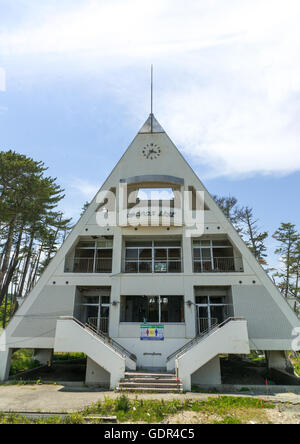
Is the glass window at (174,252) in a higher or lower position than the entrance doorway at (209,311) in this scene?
higher

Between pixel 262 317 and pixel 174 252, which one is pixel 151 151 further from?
pixel 262 317

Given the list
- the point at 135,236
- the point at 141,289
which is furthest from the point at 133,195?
the point at 141,289

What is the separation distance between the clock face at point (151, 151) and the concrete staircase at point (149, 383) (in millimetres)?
14875

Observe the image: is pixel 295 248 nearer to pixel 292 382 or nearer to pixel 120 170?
pixel 292 382

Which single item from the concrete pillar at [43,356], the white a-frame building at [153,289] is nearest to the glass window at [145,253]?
the white a-frame building at [153,289]

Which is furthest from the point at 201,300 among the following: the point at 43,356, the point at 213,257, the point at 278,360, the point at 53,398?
the point at 43,356

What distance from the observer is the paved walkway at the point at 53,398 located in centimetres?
928

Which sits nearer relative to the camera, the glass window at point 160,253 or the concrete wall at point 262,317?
the concrete wall at point 262,317

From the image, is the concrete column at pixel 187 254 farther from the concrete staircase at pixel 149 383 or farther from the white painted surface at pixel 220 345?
the concrete staircase at pixel 149 383

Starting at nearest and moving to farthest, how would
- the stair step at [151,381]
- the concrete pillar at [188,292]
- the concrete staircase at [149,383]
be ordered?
1. the concrete staircase at [149,383]
2. the stair step at [151,381]
3. the concrete pillar at [188,292]

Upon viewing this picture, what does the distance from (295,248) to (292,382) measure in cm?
2481

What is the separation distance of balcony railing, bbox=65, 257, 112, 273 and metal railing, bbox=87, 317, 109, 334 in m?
3.51

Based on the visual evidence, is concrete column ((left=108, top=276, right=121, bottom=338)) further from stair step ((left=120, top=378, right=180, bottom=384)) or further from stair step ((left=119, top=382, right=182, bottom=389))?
stair step ((left=119, top=382, right=182, bottom=389))
